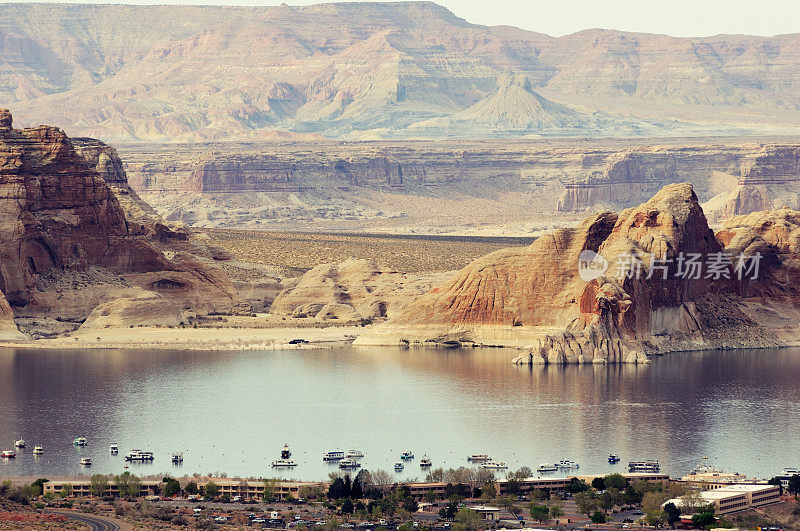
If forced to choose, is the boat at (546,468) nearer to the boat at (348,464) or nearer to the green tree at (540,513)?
the boat at (348,464)

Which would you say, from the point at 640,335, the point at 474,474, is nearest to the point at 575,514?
the point at 474,474

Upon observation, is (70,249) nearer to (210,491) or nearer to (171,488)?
(171,488)

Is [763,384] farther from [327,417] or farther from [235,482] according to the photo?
[235,482]

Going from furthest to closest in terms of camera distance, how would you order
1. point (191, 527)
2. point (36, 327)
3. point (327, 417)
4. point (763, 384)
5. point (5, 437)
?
1. point (36, 327)
2. point (763, 384)
3. point (327, 417)
4. point (5, 437)
5. point (191, 527)

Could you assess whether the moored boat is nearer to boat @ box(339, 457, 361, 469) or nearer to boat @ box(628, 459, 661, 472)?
boat @ box(339, 457, 361, 469)

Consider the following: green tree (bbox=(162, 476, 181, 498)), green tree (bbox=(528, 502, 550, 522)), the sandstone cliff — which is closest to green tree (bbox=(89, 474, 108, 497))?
green tree (bbox=(162, 476, 181, 498))

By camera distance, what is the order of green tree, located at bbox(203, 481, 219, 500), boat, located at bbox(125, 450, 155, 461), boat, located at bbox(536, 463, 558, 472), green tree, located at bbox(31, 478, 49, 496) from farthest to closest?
boat, located at bbox(125, 450, 155, 461) → boat, located at bbox(536, 463, 558, 472) → green tree, located at bbox(203, 481, 219, 500) → green tree, located at bbox(31, 478, 49, 496)
